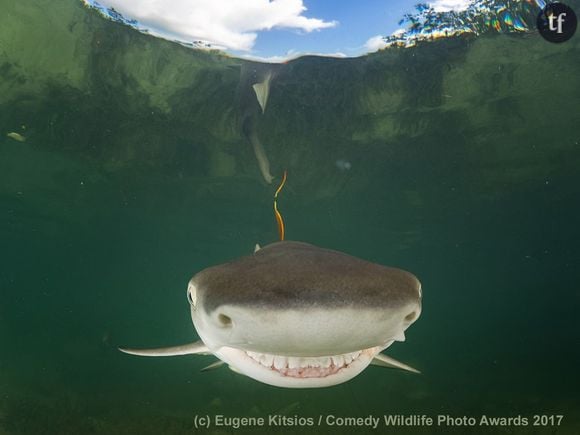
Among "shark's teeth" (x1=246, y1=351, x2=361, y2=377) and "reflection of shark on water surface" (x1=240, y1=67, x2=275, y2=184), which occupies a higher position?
"reflection of shark on water surface" (x1=240, y1=67, x2=275, y2=184)

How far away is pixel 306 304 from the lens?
173cm

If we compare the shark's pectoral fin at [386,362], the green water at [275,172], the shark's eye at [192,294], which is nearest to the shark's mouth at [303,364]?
the shark's eye at [192,294]

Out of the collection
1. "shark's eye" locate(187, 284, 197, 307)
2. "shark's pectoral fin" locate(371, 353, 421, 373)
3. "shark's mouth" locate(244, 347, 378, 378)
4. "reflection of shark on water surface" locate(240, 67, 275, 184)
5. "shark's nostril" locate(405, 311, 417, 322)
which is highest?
"reflection of shark on water surface" locate(240, 67, 275, 184)

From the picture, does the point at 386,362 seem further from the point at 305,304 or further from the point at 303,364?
the point at 305,304

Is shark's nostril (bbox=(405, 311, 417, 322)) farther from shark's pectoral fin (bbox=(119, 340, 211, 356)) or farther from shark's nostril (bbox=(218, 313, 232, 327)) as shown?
shark's pectoral fin (bbox=(119, 340, 211, 356))

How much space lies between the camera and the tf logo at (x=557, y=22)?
967 centimetres

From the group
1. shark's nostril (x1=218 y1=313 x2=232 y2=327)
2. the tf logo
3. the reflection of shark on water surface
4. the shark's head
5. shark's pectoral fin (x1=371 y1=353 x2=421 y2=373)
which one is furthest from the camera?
the reflection of shark on water surface

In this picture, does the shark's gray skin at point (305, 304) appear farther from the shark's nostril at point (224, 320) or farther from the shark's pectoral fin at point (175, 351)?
the shark's pectoral fin at point (175, 351)

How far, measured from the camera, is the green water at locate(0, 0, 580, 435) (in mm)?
11336

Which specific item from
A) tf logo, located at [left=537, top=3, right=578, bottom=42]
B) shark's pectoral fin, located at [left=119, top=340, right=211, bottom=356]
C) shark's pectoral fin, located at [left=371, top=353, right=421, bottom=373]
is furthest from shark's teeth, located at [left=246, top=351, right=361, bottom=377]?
tf logo, located at [left=537, top=3, right=578, bottom=42]

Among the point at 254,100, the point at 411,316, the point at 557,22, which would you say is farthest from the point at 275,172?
the point at 411,316

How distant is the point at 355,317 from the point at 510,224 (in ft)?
92.0

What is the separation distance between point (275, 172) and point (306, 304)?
16107 mm

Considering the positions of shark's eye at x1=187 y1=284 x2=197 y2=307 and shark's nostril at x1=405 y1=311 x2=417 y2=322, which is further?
shark's eye at x1=187 y1=284 x2=197 y2=307
